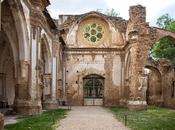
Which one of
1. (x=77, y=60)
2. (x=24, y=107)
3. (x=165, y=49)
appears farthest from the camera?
(x=165, y=49)

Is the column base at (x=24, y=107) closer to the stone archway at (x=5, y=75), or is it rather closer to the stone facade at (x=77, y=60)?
the stone facade at (x=77, y=60)

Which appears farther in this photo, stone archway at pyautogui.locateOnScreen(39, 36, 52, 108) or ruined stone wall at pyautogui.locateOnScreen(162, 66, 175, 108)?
ruined stone wall at pyautogui.locateOnScreen(162, 66, 175, 108)

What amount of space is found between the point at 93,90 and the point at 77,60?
286 cm

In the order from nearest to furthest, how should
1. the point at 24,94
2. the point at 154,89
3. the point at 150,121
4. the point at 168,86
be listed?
1. the point at 150,121
2. the point at 24,94
3. the point at 168,86
4. the point at 154,89

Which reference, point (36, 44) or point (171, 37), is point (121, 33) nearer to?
point (171, 37)

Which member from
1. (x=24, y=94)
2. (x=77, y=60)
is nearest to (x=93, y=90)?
(x=77, y=60)

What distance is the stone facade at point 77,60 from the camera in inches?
717

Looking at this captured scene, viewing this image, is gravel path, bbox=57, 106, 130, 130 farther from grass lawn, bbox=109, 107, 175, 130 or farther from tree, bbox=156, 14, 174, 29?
tree, bbox=156, 14, 174, 29

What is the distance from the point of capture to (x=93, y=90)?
115 feet

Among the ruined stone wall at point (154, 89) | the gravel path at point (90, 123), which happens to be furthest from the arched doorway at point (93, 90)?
the gravel path at point (90, 123)

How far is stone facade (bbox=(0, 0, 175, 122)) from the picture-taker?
1822 centimetres

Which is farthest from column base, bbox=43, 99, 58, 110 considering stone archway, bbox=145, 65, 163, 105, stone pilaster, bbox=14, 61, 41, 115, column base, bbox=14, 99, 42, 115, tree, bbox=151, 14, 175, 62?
tree, bbox=151, 14, 175, 62

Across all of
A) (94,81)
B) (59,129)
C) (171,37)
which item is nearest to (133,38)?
(171,37)

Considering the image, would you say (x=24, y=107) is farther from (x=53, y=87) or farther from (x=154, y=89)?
(x=154, y=89)
